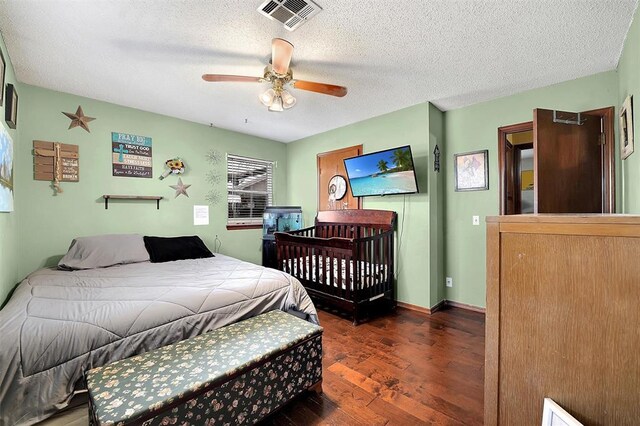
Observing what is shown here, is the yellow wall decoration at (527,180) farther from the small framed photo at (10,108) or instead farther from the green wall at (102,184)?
the small framed photo at (10,108)

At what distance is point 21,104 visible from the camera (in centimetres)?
249

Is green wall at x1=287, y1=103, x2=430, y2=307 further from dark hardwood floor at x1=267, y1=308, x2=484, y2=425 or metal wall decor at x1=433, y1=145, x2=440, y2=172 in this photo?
dark hardwood floor at x1=267, y1=308, x2=484, y2=425

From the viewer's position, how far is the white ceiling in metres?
1.59

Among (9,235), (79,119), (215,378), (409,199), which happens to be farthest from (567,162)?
(79,119)

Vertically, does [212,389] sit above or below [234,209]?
below

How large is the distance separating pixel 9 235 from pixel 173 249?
1227 millimetres

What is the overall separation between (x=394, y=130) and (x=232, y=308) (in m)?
2.71

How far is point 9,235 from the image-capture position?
2.09 m

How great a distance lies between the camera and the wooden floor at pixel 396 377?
4.91ft

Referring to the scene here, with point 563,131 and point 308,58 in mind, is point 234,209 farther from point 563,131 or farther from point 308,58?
point 563,131

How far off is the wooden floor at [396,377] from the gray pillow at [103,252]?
65.5 inches

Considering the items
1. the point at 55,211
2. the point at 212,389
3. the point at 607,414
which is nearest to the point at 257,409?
the point at 212,389

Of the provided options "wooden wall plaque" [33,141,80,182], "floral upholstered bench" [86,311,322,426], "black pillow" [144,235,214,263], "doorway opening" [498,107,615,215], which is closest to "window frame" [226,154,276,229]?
"black pillow" [144,235,214,263]

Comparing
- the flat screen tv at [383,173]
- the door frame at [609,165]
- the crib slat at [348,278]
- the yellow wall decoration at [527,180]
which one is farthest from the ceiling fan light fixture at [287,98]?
the yellow wall decoration at [527,180]
